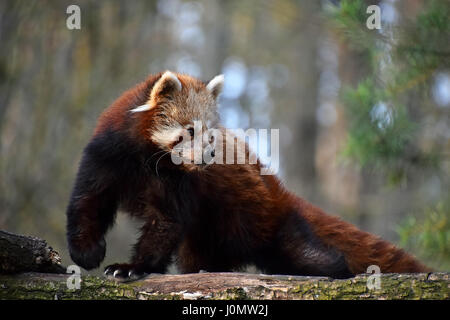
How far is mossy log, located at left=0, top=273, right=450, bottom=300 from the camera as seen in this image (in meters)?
4.44

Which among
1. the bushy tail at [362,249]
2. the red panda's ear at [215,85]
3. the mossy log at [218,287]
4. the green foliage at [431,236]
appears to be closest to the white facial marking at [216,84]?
the red panda's ear at [215,85]

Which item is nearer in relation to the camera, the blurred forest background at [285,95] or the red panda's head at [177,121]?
the red panda's head at [177,121]

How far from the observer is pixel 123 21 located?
43.0 ft

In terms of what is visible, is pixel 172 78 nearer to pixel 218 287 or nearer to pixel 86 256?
pixel 86 256

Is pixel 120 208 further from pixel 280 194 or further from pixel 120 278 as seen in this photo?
pixel 280 194

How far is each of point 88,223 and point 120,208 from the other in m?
0.38

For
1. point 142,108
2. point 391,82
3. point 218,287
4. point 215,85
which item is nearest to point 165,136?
point 142,108

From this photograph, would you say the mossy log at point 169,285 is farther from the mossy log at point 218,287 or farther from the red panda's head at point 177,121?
the red panda's head at point 177,121

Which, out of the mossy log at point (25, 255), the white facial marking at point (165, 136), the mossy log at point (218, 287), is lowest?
the mossy log at point (218, 287)

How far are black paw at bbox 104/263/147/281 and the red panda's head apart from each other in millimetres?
1108

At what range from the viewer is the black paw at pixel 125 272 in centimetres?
495

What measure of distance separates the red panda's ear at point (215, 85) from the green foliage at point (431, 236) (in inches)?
106

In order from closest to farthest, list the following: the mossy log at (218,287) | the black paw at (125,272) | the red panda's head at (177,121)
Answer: the mossy log at (218,287) → the black paw at (125,272) → the red panda's head at (177,121)

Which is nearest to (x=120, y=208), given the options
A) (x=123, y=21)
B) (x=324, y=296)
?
(x=324, y=296)
